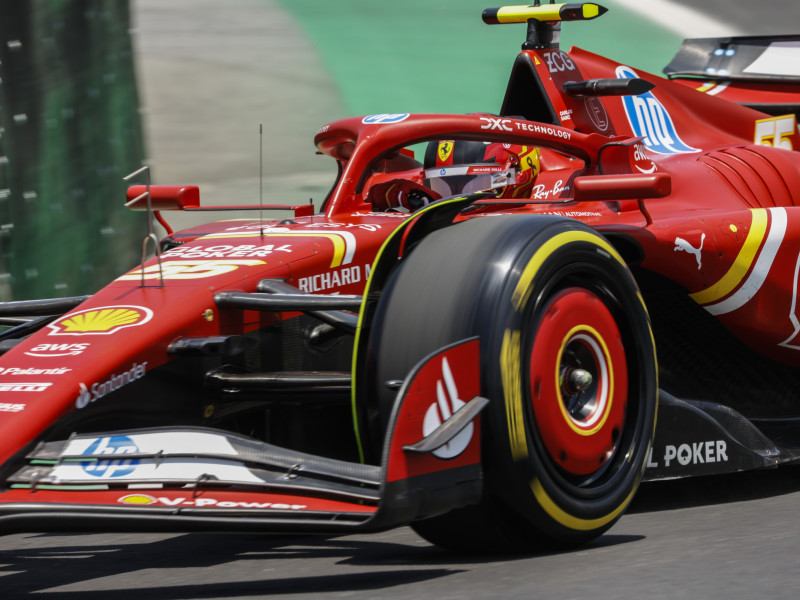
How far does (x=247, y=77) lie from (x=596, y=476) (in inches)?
475

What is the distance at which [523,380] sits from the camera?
3.35 metres

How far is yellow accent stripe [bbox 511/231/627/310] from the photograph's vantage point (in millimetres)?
3354

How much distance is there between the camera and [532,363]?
3420mm

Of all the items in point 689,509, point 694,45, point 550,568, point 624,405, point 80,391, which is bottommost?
point 689,509

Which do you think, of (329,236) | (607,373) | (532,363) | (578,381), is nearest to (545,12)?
(329,236)

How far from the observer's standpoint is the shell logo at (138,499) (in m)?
3.02

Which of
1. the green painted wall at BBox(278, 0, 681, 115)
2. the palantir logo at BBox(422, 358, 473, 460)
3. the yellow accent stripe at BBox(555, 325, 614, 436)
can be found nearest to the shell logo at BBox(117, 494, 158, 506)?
the palantir logo at BBox(422, 358, 473, 460)

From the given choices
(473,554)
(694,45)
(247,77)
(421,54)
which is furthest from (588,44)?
(473,554)

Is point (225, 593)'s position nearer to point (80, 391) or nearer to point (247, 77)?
point (80, 391)

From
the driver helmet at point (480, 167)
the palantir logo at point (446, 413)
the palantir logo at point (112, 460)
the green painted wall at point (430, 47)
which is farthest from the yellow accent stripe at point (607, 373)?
the green painted wall at point (430, 47)

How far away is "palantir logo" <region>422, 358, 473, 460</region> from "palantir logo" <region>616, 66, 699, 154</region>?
10.5 ft

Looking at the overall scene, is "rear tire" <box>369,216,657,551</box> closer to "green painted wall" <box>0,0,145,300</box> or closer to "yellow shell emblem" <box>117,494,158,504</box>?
"yellow shell emblem" <box>117,494,158,504</box>

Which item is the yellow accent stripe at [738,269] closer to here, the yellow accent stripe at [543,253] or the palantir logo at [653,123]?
the yellow accent stripe at [543,253]

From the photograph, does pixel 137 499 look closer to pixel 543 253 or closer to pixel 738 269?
pixel 543 253
